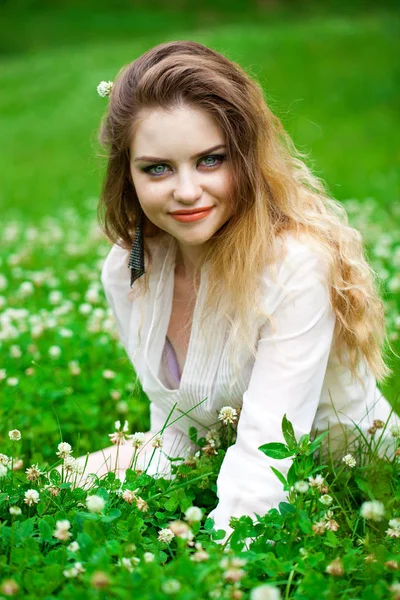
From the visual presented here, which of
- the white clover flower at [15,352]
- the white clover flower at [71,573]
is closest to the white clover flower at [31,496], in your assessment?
the white clover flower at [71,573]

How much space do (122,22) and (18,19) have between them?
17.2 ft

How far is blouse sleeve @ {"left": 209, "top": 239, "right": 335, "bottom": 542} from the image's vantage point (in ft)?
8.50

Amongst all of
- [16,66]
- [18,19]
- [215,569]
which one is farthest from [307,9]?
[215,569]

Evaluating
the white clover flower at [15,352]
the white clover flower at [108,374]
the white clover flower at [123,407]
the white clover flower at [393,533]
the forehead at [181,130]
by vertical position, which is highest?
the forehead at [181,130]

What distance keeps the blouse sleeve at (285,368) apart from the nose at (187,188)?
1.22 ft

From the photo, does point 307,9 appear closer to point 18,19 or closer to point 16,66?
point 18,19

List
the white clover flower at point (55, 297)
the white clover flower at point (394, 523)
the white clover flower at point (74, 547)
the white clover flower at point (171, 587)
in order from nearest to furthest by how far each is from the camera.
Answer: the white clover flower at point (171, 587) < the white clover flower at point (74, 547) < the white clover flower at point (394, 523) < the white clover flower at point (55, 297)

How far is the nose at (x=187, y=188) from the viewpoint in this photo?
271 cm

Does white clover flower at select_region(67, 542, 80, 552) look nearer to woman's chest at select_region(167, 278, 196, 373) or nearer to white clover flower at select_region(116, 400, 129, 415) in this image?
woman's chest at select_region(167, 278, 196, 373)

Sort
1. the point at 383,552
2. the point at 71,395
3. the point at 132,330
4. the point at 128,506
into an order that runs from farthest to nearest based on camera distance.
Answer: the point at 71,395, the point at 132,330, the point at 128,506, the point at 383,552

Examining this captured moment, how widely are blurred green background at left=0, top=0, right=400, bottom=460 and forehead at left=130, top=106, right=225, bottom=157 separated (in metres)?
0.46

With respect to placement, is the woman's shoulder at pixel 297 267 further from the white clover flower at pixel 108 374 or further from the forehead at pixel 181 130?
the white clover flower at pixel 108 374

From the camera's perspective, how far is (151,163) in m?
2.79

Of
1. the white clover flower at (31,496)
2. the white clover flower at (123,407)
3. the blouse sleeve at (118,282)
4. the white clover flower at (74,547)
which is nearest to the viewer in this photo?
the white clover flower at (74,547)
